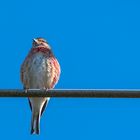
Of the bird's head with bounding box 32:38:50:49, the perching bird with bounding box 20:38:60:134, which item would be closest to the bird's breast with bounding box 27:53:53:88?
the perching bird with bounding box 20:38:60:134

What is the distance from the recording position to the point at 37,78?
9.89 metres

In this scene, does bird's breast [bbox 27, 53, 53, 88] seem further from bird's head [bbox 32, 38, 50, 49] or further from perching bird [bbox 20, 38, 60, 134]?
bird's head [bbox 32, 38, 50, 49]
